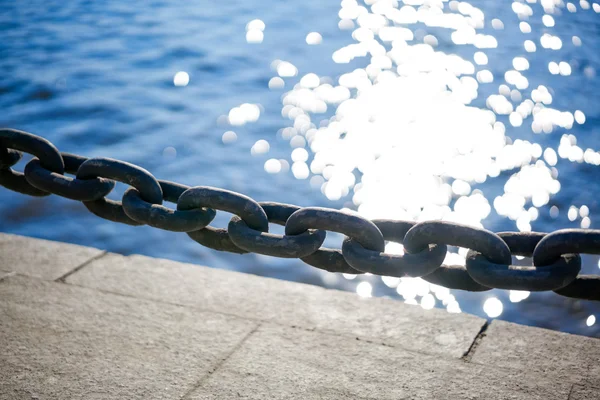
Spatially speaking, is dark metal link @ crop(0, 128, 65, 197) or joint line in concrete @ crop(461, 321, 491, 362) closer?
dark metal link @ crop(0, 128, 65, 197)

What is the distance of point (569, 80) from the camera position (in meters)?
8.01

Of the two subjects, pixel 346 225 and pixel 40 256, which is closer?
pixel 346 225

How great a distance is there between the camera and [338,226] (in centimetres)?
188

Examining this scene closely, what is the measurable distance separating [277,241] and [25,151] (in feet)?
2.86

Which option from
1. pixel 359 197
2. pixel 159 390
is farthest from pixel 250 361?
pixel 359 197

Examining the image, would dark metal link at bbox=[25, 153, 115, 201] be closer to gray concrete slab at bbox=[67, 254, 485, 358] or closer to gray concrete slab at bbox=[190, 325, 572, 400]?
gray concrete slab at bbox=[190, 325, 572, 400]

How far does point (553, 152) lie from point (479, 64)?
90.6 inches

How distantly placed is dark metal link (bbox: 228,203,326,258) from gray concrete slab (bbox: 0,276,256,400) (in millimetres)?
672

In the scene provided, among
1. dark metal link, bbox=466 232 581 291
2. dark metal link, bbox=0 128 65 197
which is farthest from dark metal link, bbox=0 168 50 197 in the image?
dark metal link, bbox=466 232 581 291

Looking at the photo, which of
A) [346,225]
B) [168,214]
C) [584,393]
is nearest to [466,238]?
[346,225]

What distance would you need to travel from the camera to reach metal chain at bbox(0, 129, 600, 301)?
1.78 metres

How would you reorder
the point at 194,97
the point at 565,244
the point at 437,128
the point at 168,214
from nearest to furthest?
1. the point at 565,244
2. the point at 168,214
3. the point at 437,128
4. the point at 194,97

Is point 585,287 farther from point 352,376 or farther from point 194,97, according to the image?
point 194,97

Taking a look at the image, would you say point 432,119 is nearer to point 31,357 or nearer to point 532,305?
point 532,305
